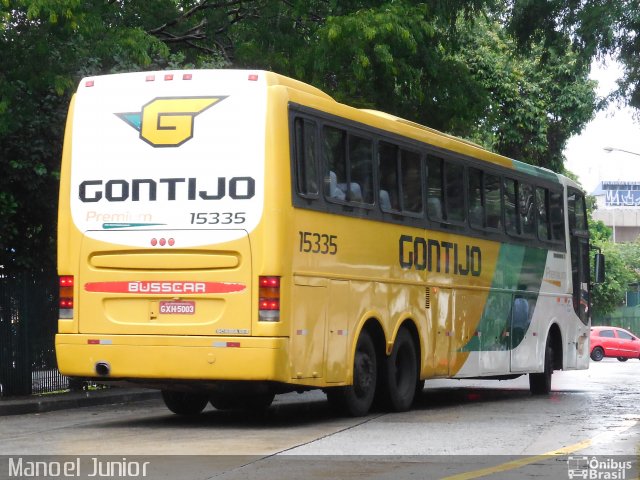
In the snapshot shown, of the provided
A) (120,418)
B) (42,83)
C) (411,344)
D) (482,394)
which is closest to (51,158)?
(42,83)

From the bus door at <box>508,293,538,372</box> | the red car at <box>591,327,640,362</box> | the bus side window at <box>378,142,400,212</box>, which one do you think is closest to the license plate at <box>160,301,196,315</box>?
the bus side window at <box>378,142,400,212</box>

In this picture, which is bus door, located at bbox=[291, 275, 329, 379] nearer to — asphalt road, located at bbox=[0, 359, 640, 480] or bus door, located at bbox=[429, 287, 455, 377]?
asphalt road, located at bbox=[0, 359, 640, 480]

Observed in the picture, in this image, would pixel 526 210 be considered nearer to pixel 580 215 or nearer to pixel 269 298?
pixel 580 215

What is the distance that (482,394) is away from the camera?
72.3 feet

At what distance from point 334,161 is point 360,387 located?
8.66 ft

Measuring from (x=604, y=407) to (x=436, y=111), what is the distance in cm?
747

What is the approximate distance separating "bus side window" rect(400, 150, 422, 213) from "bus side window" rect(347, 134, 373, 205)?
0.95 m

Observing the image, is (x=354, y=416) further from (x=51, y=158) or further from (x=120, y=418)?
(x=51, y=158)

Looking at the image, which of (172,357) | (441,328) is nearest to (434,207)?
(441,328)

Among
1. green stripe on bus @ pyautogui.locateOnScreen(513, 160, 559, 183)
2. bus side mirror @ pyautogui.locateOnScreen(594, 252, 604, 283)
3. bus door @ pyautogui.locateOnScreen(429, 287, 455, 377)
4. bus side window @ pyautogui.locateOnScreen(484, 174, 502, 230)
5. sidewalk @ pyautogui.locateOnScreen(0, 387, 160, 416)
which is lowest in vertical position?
sidewalk @ pyautogui.locateOnScreen(0, 387, 160, 416)

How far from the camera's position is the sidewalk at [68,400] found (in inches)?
668

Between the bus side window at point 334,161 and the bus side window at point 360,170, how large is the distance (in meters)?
0.17

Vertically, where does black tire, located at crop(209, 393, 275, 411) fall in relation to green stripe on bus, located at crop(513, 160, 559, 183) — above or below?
below

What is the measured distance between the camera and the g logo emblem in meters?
13.8
